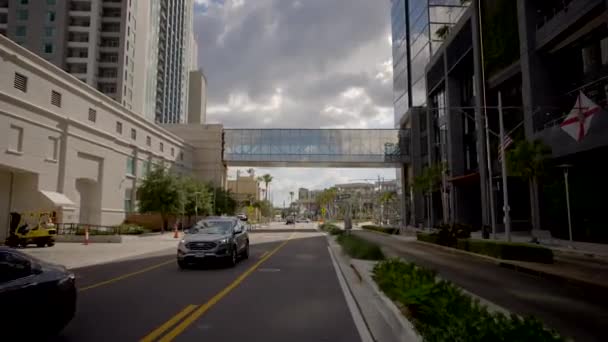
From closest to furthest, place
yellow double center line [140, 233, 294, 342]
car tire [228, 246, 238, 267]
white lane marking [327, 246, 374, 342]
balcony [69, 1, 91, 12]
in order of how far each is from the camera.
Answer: yellow double center line [140, 233, 294, 342] → white lane marking [327, 246, 374, 342] → car tire [228, 246, 238, 267] → balcony [69, 1, 91, 12]

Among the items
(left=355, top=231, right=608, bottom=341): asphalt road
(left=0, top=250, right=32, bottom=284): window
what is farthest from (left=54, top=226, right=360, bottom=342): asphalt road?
(left=355, top=231, right=608, bottom=341): asphalt road

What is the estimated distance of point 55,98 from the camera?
116ft

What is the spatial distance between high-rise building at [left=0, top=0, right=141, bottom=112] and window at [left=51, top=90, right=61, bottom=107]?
132 ft

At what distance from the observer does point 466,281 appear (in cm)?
1239

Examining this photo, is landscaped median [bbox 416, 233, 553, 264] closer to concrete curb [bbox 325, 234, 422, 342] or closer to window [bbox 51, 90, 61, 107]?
concrete curb [bbox 325, 234, 422, 342]

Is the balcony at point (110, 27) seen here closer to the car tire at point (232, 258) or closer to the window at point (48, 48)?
the window at point (48, 48)

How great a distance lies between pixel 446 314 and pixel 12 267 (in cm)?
543

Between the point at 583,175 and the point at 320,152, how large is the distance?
4072 cm

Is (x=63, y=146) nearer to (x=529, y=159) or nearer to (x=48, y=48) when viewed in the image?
(x=529, y=159)

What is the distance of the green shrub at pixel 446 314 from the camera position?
12.9 feet

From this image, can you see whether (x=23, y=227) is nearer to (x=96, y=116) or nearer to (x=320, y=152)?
(x=96, y=116)

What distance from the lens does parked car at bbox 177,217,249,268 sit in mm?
14242

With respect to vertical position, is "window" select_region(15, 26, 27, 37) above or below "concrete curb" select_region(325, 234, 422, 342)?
above

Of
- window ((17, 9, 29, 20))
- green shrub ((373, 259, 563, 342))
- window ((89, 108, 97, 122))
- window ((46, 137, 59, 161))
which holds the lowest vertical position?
green shrub ((373, 259, 563, 342))
